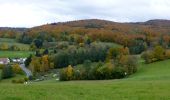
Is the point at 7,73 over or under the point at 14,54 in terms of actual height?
under

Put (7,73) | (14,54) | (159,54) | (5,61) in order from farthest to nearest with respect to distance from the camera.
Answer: (14,54) < (5,61) < (7,73) < (159,54)

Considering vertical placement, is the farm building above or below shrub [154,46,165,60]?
below

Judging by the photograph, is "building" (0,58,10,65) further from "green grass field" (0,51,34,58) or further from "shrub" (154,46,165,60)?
"shrub" (154,46,165,60)

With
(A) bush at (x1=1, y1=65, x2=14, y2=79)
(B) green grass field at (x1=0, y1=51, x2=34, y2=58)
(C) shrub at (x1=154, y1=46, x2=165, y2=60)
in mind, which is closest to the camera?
(C) shrub at (x1=154, y1=46, x2=165, y2=60)

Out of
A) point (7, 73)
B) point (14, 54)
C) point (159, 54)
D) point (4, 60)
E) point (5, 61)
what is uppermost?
point (159, 54)

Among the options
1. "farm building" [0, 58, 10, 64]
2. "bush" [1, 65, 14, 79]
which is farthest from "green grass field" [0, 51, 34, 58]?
"bush" [1, 65, 14, 79]

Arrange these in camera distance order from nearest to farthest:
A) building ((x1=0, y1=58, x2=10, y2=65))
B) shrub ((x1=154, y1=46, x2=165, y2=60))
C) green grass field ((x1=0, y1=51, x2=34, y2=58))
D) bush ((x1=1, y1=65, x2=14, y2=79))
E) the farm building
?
shrub ((x1=154, y1=46, x2=165, y2=60)) < bush ((x1=1, y1=65, x2=14, y2=79)) < building ((x1=0, y1=58, x2=10, y2=65)) < the farm building < green grass field ((x1=0, y1=51, x2=34, y2=58))

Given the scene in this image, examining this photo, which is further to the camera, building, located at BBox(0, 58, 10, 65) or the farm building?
the farm building

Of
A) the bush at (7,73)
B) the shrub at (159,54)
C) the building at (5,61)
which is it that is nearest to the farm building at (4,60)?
the building at (5,61)

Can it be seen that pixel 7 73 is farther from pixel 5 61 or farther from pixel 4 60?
pixel 4 60

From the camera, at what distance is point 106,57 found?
367 feet

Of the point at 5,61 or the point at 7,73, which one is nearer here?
the point at 7,73

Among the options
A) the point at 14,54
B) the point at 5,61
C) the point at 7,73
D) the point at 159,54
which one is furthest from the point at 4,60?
the point at 159,54

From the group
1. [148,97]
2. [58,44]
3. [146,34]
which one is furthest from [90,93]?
[146,34]
